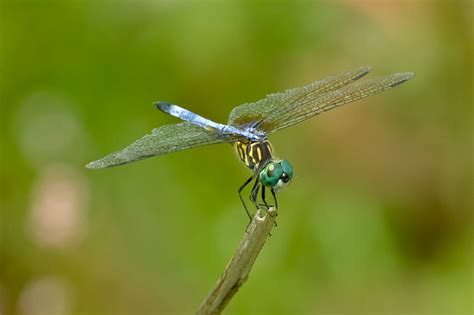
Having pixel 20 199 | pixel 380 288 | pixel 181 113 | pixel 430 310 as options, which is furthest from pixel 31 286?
pixel 430 310

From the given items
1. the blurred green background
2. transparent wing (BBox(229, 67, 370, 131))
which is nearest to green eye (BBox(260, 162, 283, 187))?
transparent wing (BBox(229, 67, 370, 131))

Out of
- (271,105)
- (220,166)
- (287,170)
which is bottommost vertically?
(220,166)

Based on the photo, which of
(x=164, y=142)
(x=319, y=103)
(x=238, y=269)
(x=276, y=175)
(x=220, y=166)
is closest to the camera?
(x=238, y=269)

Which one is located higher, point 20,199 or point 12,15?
point 12,15

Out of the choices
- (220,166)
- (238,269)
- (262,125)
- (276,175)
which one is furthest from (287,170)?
(220,166)

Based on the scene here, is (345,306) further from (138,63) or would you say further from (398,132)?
(138,63)

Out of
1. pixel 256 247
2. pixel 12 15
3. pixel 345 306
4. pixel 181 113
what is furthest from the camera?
pixel 12 15

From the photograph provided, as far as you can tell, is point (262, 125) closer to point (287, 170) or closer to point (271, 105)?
point (271, 105)
